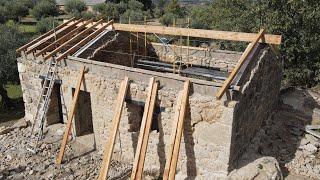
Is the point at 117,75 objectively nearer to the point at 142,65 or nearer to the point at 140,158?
the point at 140,158

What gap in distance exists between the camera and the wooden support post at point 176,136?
32.9ft

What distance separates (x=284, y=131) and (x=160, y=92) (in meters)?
6.68

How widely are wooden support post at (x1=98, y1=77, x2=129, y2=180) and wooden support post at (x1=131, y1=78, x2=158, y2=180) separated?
0.89m

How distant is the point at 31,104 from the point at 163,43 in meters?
6.56

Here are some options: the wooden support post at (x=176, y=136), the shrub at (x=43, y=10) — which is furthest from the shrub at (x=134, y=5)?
the wooden support post at (x=176, y=136)

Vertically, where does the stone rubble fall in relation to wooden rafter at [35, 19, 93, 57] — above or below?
below

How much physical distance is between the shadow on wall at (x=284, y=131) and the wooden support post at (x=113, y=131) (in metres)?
4.12

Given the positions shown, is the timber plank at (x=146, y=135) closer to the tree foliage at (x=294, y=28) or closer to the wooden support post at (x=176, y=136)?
the wooden support post at (x=176, y=136)

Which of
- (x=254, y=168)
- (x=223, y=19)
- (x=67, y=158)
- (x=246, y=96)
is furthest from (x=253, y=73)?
(x=223, y=19)

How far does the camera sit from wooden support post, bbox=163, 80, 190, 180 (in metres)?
10.0

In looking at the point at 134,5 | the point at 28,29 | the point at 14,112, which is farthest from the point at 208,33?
the point at 134,5

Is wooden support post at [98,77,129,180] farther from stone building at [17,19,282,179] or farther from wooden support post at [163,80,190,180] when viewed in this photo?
wooden support post at [163,80,190,180]

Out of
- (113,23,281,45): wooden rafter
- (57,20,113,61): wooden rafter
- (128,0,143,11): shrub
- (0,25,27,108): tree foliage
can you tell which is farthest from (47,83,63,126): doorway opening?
(128,0,143,11): shrub

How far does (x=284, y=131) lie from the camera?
14602mm
